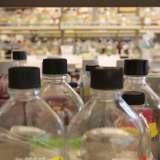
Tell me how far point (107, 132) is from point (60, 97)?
0.79ft

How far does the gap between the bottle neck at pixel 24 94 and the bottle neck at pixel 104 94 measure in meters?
0.08

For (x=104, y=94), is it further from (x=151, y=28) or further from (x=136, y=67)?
(x=151, y=28)

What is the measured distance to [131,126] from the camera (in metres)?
0.65

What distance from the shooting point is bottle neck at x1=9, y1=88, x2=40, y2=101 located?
0.62 meters

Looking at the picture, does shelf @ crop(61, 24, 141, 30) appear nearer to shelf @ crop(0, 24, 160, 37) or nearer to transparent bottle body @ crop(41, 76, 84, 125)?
shelf @ crop(0, 24, 160, 37)

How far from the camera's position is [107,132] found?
640 mm

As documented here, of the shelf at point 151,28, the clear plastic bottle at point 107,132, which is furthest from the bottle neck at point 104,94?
the shelf at point 151,28

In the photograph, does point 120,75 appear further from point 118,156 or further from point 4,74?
point 4,74

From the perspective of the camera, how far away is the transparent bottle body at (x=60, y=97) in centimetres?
83

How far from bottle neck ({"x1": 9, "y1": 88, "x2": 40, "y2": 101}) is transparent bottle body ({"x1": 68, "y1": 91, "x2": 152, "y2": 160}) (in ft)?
0.26

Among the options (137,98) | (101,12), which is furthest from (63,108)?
(101,12)

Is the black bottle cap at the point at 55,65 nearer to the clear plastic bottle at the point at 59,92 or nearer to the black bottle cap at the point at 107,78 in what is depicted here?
the clear plastic bottle at the point at 59,92

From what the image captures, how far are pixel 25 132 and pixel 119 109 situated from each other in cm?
14

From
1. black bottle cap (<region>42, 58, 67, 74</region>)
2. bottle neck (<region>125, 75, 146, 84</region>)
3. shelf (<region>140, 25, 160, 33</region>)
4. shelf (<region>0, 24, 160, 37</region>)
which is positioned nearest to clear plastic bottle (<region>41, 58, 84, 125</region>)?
black bottle cap (<region>42, 58, 67, 74</region>)
